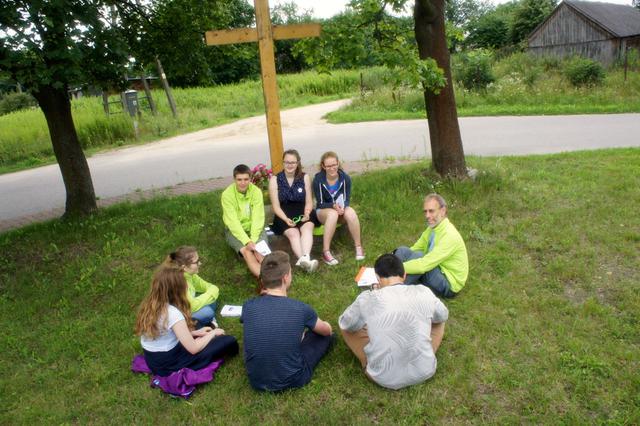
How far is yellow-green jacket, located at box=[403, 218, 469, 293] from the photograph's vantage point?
4.56 m

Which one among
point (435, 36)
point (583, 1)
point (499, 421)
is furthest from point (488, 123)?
point (583, 1)

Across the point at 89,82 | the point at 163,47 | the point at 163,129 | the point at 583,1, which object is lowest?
the point at 163,129

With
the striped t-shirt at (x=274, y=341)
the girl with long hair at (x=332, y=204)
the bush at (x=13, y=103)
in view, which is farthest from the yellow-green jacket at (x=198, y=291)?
the bush at (x=13, y=103)

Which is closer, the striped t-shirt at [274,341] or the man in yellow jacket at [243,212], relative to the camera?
the striped t-shirt at [274,341]

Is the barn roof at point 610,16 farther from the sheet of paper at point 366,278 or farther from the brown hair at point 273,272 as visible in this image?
the brown hair at point 273,272

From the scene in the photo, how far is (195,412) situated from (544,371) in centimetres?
244

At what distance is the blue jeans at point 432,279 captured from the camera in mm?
4648

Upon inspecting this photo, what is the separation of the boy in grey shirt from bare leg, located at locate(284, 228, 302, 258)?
1.92 metres

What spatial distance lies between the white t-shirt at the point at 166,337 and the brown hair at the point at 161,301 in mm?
26

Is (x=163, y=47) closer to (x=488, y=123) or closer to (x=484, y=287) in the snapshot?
(x=484, y=287)

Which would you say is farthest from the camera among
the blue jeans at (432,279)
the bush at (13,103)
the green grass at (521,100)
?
the bush at (13,103)

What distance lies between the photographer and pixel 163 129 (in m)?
19.1

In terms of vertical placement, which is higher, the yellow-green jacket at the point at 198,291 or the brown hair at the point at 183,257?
the brown hair at the point at 183,257

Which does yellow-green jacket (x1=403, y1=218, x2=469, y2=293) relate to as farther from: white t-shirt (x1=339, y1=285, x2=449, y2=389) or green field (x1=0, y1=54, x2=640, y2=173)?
green field (x1=0, y1=54, x2=640, y2=173)
